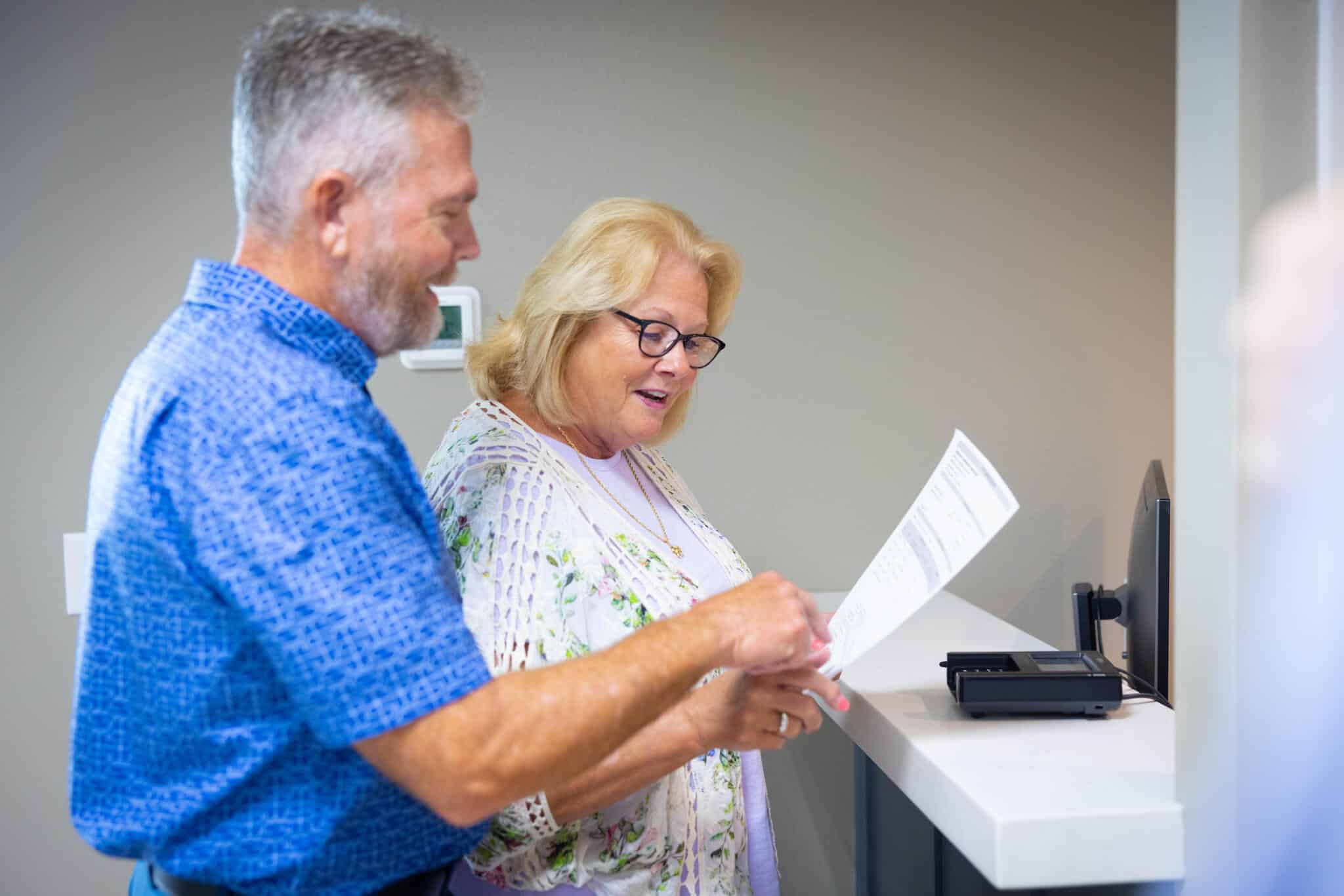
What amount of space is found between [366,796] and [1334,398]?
2.85 feet

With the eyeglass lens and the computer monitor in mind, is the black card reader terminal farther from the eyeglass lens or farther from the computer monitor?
the eyeglass lens

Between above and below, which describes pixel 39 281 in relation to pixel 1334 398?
above

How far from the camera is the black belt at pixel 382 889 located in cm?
94

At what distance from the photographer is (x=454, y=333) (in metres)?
2.43

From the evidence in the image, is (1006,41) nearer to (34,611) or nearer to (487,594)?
(487,594)

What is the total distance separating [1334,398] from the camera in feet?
2.92

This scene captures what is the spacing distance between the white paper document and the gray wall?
125cm

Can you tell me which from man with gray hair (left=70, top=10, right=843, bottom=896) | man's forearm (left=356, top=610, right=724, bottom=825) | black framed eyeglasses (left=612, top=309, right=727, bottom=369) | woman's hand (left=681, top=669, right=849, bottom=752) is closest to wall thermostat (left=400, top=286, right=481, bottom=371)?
black framed eyeglasses (left=612, top=309, right=727, bottom=369)

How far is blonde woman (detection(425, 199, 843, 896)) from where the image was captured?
1299 mm

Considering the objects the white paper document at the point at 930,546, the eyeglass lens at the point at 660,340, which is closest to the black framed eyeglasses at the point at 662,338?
the eyeglass lens at the point at 660,340

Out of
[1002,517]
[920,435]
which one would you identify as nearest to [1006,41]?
[920,435]

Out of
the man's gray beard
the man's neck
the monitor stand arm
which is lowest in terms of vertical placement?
the monitor stand arm

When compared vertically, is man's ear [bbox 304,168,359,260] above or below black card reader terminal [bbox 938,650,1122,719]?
above

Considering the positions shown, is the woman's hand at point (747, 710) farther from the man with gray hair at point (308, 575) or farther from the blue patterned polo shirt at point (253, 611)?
the blue patterned polo shirt at point (253, 611)
